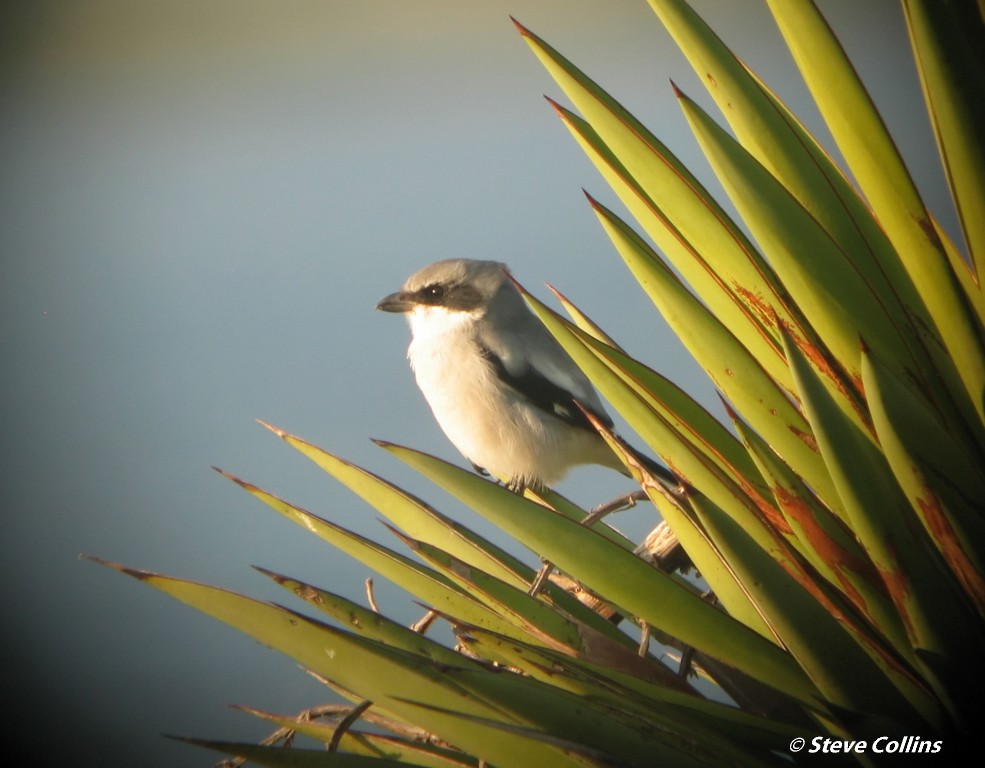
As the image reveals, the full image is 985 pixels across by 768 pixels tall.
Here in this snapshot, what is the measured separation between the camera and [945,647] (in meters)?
1.04

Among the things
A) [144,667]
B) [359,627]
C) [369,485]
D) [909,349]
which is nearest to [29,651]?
[144,667]

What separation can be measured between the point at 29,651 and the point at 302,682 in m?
3.38

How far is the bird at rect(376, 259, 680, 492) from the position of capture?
3725 mm

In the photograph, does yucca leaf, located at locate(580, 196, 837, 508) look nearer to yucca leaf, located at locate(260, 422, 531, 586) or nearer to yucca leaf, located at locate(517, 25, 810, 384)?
yucca leaf, located at locate(517, 25, 810, 384)

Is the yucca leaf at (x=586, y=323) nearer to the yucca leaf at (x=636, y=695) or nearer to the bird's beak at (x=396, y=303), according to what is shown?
the yucca leaf at (x=636, y=695)

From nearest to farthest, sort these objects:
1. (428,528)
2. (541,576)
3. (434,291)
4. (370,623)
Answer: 1. (370,623)
2. (541,576)
3. (428,528)
4. (434,291)

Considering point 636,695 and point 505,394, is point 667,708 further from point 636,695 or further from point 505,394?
point 505,394

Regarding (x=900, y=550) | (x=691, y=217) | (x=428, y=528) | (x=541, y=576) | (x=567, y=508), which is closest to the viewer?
(x=900, y=550)

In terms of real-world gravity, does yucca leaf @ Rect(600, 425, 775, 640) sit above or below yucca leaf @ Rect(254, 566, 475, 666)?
above

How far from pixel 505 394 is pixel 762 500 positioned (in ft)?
7.91

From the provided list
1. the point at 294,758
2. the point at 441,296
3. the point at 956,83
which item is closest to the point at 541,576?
the point at 294,758

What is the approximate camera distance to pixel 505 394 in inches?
148

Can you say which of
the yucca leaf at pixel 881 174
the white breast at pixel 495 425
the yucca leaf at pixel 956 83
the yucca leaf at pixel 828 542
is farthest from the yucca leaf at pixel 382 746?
the white breast at pixel 495 425

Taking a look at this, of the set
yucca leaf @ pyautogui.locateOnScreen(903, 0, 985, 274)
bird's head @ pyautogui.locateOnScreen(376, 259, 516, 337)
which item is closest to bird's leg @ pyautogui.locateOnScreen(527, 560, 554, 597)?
yucca leaf @ pyautogui.locateOnScreen(903, 0, 985, 274)
